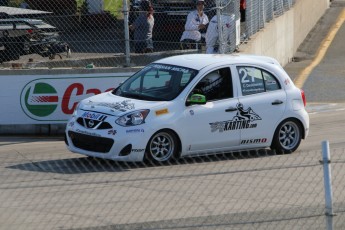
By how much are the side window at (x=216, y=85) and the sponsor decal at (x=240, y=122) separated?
0.29 meters

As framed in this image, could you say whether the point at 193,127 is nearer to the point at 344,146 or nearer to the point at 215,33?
the point at 344,146

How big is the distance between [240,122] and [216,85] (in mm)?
645

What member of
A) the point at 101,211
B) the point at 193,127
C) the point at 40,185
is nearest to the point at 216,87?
the point at 193,127

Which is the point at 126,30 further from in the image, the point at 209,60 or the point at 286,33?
the point at 286,33

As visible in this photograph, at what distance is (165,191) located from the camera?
33.8 ft

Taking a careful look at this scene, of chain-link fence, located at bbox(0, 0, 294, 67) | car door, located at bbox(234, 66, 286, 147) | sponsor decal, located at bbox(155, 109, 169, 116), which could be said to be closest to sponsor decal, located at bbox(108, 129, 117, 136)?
sponsor decal, located at bbox(155, 109, 169, 116)

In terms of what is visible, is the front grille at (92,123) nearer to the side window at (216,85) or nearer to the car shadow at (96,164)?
the car shadow at (96,164)

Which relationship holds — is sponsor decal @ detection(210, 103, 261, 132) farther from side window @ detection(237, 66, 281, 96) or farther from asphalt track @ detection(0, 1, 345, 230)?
asphalt track @ detection(0, 1, 345, 230)

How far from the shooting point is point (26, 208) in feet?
31.1

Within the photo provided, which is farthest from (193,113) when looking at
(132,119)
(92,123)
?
(92,123)

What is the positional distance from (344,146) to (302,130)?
27.3 inches

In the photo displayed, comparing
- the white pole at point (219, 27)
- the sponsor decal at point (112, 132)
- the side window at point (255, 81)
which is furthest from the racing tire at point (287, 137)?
the white pole at point (219, 27)

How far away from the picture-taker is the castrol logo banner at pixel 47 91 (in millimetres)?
16078

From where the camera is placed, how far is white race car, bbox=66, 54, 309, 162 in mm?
12664
